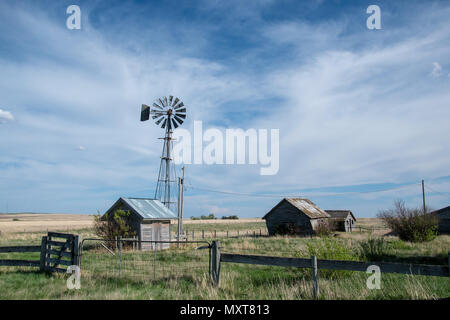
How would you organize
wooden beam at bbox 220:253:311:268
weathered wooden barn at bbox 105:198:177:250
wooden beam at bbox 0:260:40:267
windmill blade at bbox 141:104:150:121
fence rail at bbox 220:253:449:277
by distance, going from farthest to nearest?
windmill blade at bbox 141:104:150:121
weathered wooden barn at bbox 105:198:177:250
wooden beam at bbox 0:260:40:267
wooden beam at bbox 220:253:311:268
fence rail at bbox 220:253:449:277

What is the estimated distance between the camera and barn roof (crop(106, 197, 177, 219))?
Result: 25.2 meters

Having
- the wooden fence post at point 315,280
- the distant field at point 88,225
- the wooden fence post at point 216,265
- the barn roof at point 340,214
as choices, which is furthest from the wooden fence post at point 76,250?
the distant field at point 88,225

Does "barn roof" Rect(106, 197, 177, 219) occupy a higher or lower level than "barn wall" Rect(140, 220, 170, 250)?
higher

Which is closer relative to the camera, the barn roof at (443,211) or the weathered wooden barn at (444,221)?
the weathered wooden barn at (444,221)

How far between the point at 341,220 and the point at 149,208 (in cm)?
2906

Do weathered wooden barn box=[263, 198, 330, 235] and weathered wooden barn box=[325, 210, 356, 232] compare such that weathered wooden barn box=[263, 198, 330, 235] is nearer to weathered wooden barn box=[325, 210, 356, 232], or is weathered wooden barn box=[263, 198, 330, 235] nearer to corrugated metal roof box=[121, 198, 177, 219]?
weathered wooden barn box=[325, 210, 356, 232]

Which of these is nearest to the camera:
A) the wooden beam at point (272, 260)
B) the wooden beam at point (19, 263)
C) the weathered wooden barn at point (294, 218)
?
the wooden beam at point (272, 260)

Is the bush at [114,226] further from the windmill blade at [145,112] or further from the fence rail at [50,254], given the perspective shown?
the fence rail at [50,254]

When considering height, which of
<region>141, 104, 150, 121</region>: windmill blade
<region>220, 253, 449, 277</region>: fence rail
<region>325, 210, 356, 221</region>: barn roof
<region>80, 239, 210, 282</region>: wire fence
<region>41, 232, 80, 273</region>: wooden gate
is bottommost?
<region>80, 239, 210, 282</region>: wire fence

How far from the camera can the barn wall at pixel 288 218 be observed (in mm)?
37688

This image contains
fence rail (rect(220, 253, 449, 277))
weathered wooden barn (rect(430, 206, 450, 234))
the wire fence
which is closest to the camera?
fence rail (rect(220, 253, 449, 277))

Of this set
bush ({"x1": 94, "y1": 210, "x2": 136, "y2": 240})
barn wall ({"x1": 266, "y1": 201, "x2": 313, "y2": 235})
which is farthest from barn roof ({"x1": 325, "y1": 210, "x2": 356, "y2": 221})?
bush ({"x1": 94, "y1": 210, "x2": 136, "y2": 240})

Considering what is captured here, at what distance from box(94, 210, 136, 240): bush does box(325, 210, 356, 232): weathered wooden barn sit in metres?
29.2

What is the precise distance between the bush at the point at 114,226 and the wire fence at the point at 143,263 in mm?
833
